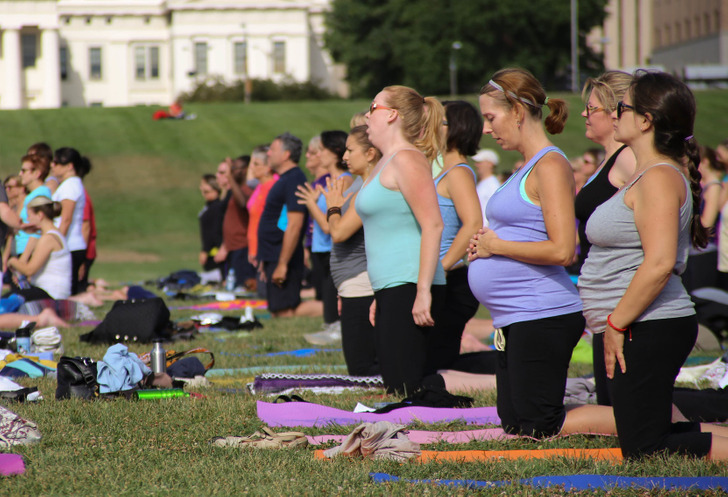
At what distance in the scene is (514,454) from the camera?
176 inches

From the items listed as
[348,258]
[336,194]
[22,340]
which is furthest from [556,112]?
[22,340]

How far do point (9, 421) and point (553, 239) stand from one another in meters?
3.00

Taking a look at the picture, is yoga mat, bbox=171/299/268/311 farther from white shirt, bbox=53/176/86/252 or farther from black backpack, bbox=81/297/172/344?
black backpack, bbox=81/297/172/344

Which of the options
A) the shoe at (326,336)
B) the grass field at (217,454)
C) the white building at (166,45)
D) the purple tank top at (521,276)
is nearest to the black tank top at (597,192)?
the purple tank top at (521,276)

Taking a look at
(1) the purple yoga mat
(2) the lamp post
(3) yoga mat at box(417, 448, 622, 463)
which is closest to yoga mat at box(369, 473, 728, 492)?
(3) yoga mat at box(417, 448, 622, 463)

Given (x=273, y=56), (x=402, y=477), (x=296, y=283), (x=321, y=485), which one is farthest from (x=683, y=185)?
(x=273, y=56)

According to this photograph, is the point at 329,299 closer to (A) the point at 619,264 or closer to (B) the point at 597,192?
(B) the point at 597,192

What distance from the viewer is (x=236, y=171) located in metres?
13.5

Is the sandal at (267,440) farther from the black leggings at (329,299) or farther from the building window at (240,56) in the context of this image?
the building window at (240,56)

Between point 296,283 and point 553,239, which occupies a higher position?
point 553,239

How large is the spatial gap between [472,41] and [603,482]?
193 ft

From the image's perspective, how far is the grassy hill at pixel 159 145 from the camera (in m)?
29.9

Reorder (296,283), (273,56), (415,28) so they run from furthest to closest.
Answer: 1. (273,56)
2. (415,28)
3. (296,283)

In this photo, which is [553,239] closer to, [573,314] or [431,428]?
[573,314]
